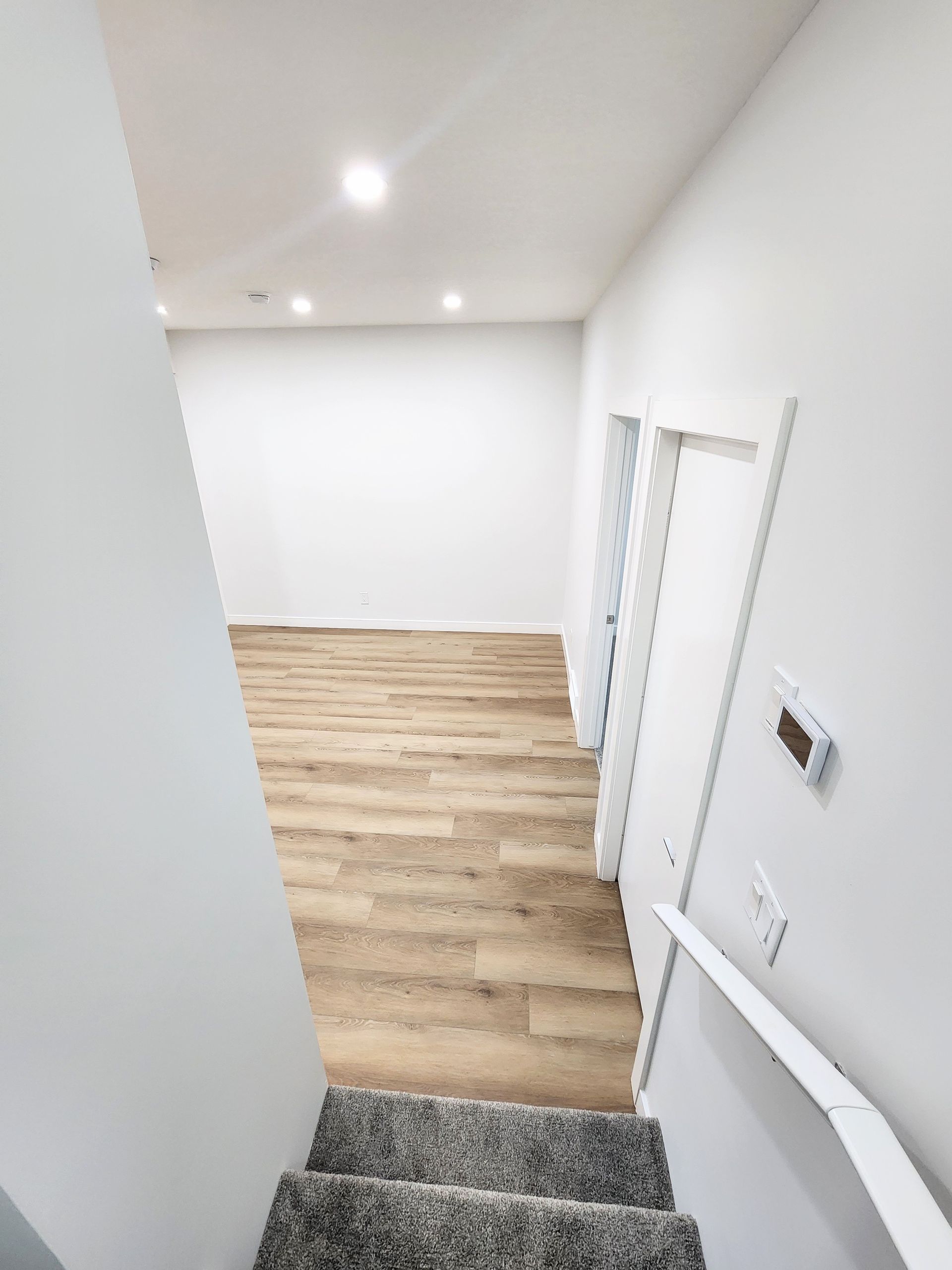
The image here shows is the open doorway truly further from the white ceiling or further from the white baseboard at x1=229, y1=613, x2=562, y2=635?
the white baseboard at x1=229, y1=613, x2=562, y2=635

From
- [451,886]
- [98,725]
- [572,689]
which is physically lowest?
[451,886]

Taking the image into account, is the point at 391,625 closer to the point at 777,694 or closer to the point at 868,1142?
the point at 777,694

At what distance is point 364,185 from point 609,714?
7.20 ft

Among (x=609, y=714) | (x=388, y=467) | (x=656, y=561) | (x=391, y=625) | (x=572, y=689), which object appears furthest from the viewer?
(x=391, y=625)

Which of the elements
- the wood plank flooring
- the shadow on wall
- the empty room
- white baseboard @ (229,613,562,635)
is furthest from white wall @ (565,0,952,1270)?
white baseboard @ (229,613,562,635)

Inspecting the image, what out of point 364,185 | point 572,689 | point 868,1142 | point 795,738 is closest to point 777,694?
point 795,738

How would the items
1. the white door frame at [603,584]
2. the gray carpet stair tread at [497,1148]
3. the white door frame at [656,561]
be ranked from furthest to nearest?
the white door frame at [603,584] < the gray carpet stair tread at [497,1148] < the white door frame at [656,561]

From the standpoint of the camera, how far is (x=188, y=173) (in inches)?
62.2

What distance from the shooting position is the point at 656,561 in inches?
75.0

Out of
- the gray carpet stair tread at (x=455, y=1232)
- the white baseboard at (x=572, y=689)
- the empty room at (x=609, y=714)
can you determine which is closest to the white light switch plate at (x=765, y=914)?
the empty room at (x=609, y=714)

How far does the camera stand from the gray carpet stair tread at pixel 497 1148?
147 centimetres

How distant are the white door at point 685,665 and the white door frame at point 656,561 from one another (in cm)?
2

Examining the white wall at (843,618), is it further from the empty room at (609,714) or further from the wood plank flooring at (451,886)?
the wood plank flooring at (451,886)

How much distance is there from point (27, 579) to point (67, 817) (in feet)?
0.90
